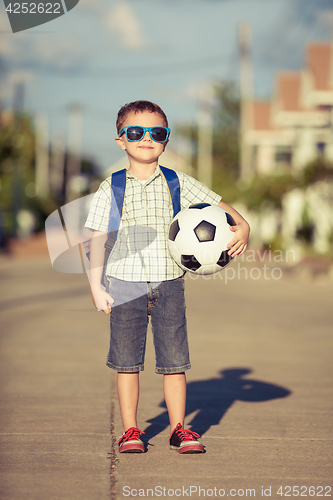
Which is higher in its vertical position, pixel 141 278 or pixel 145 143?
pixel 145 143

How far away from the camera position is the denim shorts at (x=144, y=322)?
388cm

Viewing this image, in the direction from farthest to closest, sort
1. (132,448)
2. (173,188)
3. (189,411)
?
1. (189,411)
2. (173,188)
3. (132,448)

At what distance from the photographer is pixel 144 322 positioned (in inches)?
155

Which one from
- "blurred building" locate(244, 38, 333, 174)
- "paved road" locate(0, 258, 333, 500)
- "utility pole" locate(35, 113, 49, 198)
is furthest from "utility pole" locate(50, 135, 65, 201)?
"paved road" locate(0, 258, 333, 500)

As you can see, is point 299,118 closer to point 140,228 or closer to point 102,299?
point 140,228

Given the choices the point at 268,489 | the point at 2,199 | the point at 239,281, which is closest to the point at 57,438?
the point at 268,489

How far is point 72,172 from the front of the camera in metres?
72.2

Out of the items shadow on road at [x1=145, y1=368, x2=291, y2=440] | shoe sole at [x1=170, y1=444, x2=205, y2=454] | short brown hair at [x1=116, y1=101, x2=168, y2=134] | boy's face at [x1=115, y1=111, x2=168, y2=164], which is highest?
short brown hair at [x1=116, y1=101, x2=168, y2=134]

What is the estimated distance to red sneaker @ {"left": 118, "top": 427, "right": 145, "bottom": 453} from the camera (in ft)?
12.6

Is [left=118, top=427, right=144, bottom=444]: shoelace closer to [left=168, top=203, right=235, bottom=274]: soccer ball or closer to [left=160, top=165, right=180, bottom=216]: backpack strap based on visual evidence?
[left=168, top=203, right=235, bottom=274]: soccer ball

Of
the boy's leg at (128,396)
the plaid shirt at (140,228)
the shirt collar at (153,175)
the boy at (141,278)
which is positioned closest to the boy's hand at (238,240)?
the boy at (141,278)

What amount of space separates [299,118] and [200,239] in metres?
25.7

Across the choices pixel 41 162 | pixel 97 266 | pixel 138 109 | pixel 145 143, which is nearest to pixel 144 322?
pixel 97 266

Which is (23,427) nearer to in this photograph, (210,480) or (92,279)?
(92,279)
